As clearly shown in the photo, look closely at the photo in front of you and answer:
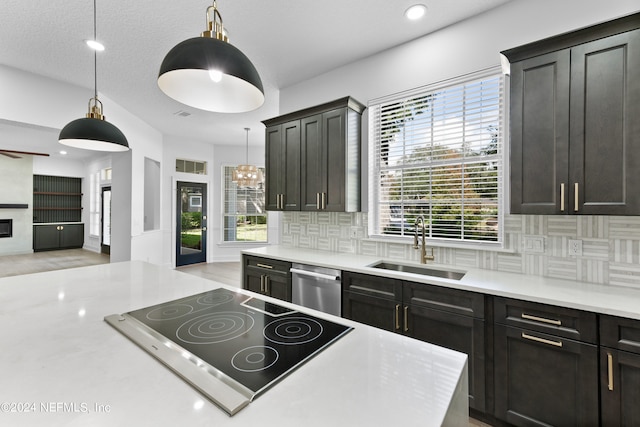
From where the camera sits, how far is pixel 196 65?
3.49ft

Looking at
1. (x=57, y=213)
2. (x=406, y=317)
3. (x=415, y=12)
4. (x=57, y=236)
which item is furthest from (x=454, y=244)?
(x=57, y=213)

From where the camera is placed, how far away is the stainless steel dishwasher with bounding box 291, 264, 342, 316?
8.47ft

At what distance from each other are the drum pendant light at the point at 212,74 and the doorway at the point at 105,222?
8.87 m

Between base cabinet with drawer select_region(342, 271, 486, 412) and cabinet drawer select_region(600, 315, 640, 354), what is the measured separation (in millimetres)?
569

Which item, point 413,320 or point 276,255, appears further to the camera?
point 276,255

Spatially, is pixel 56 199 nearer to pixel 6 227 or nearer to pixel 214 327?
pixel 6 227

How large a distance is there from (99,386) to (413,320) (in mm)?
1925

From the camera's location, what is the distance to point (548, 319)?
5.49 ft

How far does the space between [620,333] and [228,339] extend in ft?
6.35

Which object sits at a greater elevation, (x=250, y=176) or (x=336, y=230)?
(x=250, y=176)

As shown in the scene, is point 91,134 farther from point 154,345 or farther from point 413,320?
point 413,320

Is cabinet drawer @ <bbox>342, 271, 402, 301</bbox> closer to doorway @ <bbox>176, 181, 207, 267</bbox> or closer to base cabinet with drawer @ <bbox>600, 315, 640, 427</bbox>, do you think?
base cabinet with drawer @ <bbox>600, 315, 640, 427</bbox>

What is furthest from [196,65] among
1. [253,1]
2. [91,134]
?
[253,1]

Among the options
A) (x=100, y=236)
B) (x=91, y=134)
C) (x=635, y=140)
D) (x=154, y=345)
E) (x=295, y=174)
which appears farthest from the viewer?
(x=100, y=236)
